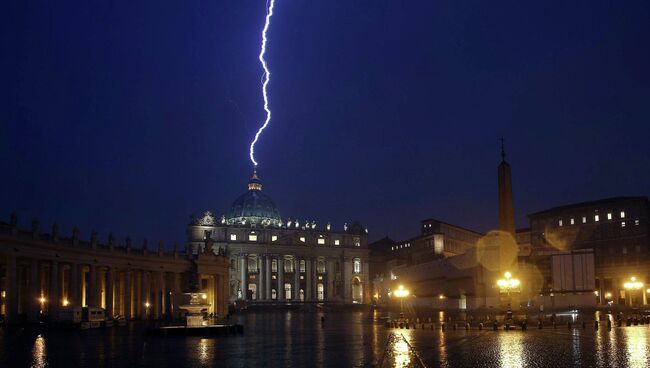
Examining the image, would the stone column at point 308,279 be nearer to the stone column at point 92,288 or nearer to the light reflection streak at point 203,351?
the stone column at point 92,288

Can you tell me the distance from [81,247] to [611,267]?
6870 cm

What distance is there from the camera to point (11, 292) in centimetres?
4819

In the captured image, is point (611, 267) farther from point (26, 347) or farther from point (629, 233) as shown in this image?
point (26, 347)

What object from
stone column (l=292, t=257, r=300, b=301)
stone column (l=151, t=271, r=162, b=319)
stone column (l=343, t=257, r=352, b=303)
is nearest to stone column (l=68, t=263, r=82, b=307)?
stone column (l=151, t=271, r=162, b=319)

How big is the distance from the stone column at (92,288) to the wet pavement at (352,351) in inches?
836

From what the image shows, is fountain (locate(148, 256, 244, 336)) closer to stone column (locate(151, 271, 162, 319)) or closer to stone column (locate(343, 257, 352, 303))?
stone column (locate(151, 271, 162, 319))

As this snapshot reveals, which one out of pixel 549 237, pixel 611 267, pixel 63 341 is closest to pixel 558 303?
pixel 611 267

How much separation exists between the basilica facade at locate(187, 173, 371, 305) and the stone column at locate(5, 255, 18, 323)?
10497cm

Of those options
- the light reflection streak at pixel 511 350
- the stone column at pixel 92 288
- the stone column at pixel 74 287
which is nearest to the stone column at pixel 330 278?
the stone column at pixel 92 288

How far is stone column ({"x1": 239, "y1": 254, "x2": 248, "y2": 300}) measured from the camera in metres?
159

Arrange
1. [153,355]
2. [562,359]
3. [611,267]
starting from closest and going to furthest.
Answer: [562,359] → [153,355] → [611,267]

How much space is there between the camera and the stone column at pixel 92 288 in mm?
59156

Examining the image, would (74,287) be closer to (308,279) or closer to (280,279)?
(280,279)

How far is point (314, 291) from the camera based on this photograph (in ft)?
554
